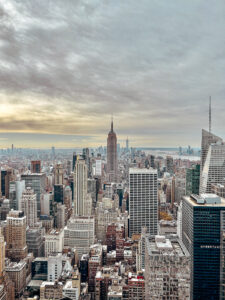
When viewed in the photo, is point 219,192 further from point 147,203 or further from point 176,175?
point 176,175

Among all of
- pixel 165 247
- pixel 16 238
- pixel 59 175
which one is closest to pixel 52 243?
pixel 16 238

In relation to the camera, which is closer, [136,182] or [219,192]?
[219,192]

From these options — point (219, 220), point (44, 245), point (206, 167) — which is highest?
point (206, 167)

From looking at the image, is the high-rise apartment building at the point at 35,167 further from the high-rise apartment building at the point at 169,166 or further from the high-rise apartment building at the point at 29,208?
the high-rise apartment building at the point at 169,166

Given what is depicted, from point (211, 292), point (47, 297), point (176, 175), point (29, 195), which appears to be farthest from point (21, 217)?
point (176, 175)

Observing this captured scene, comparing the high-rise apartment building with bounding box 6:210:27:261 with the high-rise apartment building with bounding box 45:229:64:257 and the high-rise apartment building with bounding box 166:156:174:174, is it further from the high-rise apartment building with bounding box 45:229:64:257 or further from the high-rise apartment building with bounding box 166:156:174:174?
the high-rise apartment building with bounding box 166:156:174:174

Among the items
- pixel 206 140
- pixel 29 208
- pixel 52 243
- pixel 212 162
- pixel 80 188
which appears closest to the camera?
pixel 52 243

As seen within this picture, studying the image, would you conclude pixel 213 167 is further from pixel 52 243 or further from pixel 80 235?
pixel 52 243
